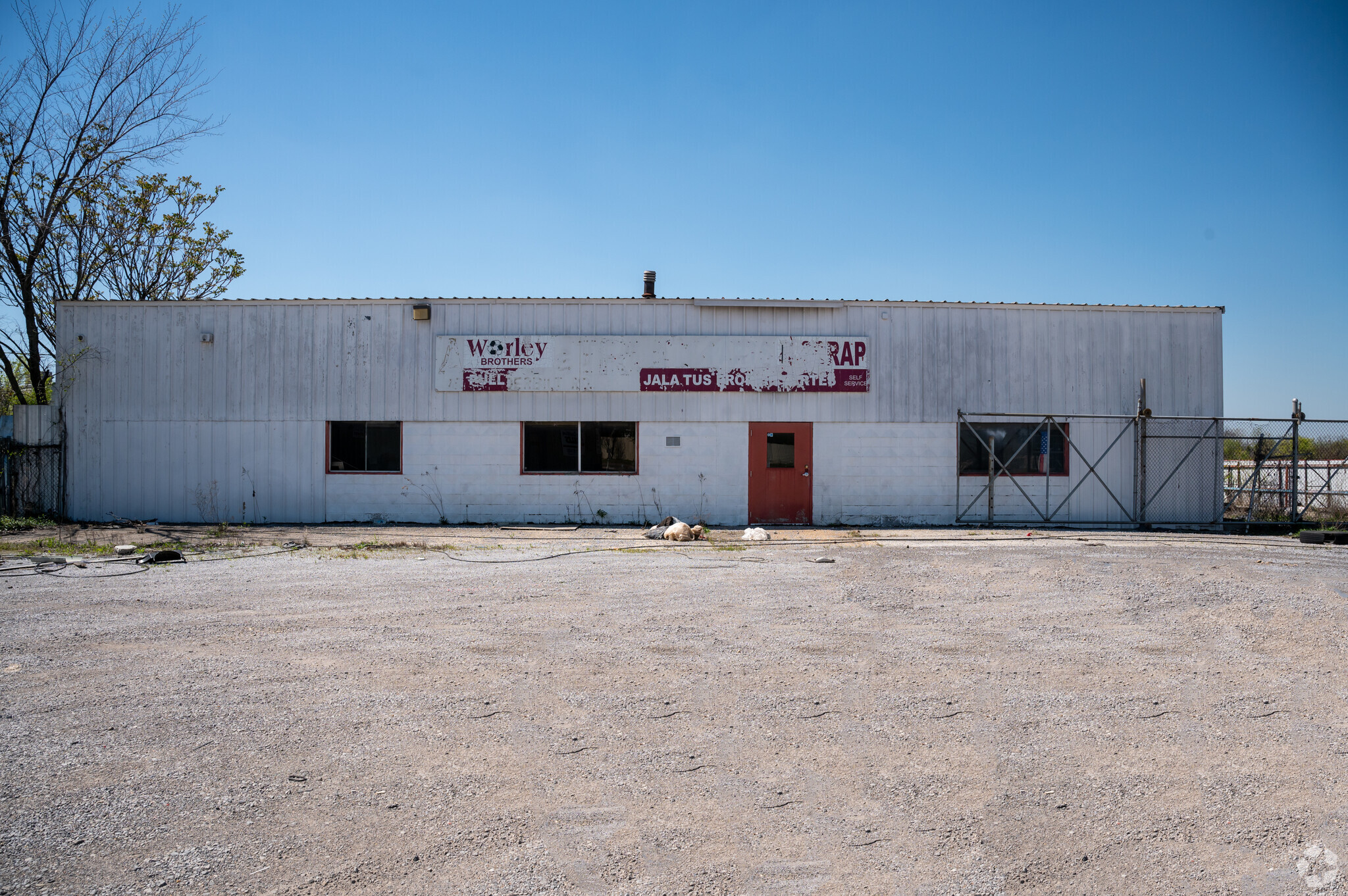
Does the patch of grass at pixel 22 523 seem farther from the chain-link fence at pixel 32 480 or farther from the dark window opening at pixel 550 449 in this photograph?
the dark window opening at pixel 550 449

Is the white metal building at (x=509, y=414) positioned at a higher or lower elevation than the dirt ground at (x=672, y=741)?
higher

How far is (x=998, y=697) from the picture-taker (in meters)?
5.10

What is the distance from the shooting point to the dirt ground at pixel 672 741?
3.09m

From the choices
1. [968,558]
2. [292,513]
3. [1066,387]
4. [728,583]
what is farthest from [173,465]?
[1066,387]

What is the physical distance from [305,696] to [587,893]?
300 cm

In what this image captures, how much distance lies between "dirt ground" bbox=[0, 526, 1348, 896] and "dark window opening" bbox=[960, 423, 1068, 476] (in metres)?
9.29

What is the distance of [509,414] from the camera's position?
1777 cm

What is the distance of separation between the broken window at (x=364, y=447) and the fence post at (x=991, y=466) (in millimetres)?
13275

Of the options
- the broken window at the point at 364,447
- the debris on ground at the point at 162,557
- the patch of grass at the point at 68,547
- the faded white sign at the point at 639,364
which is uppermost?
the faded white sign at the point at 639,364

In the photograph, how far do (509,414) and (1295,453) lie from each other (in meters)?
16.9

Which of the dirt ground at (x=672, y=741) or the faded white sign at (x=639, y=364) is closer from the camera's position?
the dirt ground at (x=672, y=741)

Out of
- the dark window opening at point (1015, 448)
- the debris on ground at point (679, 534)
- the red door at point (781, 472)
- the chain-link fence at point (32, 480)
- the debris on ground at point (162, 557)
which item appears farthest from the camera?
the dark window opening at point (1015, 448)

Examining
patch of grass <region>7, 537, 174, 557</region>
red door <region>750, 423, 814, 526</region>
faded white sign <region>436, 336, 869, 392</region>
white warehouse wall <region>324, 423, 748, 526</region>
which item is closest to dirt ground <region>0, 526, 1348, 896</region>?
patch of grass <region>7, 537, 174, 557</region>

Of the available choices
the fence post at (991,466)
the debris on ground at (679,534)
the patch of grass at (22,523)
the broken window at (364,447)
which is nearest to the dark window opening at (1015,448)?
the fence post at (991,466)
